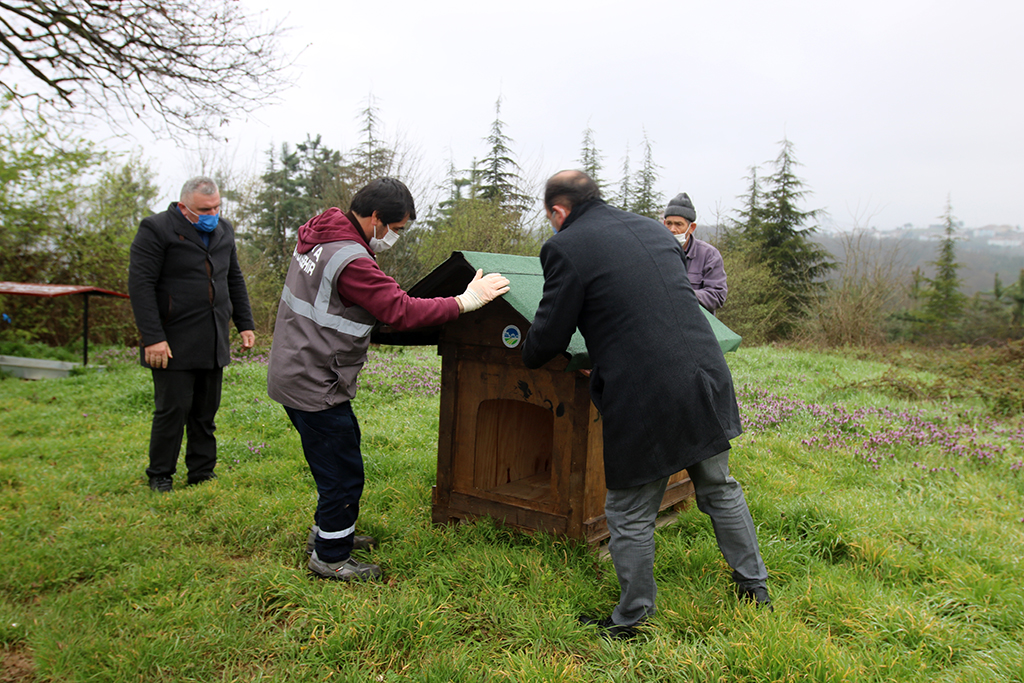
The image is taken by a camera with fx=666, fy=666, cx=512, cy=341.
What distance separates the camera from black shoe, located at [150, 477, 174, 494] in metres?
4.72

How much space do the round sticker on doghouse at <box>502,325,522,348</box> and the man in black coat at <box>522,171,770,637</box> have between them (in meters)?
0.41

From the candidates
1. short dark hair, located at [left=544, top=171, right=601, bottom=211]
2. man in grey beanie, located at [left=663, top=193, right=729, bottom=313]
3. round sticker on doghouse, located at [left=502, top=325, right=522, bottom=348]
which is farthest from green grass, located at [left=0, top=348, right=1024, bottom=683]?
short dark hair, located at [left=544, top=171, right=601, bottom=211]

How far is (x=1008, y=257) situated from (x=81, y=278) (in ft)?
213

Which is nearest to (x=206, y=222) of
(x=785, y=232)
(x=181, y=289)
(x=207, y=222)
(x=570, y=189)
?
(x=207, y=222)

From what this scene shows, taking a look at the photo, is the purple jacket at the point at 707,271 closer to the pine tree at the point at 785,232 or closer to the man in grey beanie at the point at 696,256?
the man in grey beanie at the point at 696,256

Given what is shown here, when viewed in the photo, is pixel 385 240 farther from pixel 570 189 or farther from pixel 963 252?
pixel 963 252

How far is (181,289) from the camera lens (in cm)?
478

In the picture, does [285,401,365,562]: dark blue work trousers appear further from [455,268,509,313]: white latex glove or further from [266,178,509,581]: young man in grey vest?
[455,268,509,313]: white latex glove

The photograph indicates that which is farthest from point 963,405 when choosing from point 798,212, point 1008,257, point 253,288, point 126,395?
point 1008,257

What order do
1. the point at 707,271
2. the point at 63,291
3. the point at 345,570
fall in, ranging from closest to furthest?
the point at 345,570
the point at 707,271
the point at 63,291

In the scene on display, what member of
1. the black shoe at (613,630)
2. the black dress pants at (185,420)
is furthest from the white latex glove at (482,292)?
the black dress pants at (185,420)

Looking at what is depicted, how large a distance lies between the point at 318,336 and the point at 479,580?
141 cm

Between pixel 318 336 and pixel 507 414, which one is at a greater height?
pixel 318 336

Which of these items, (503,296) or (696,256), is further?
(696,256)
